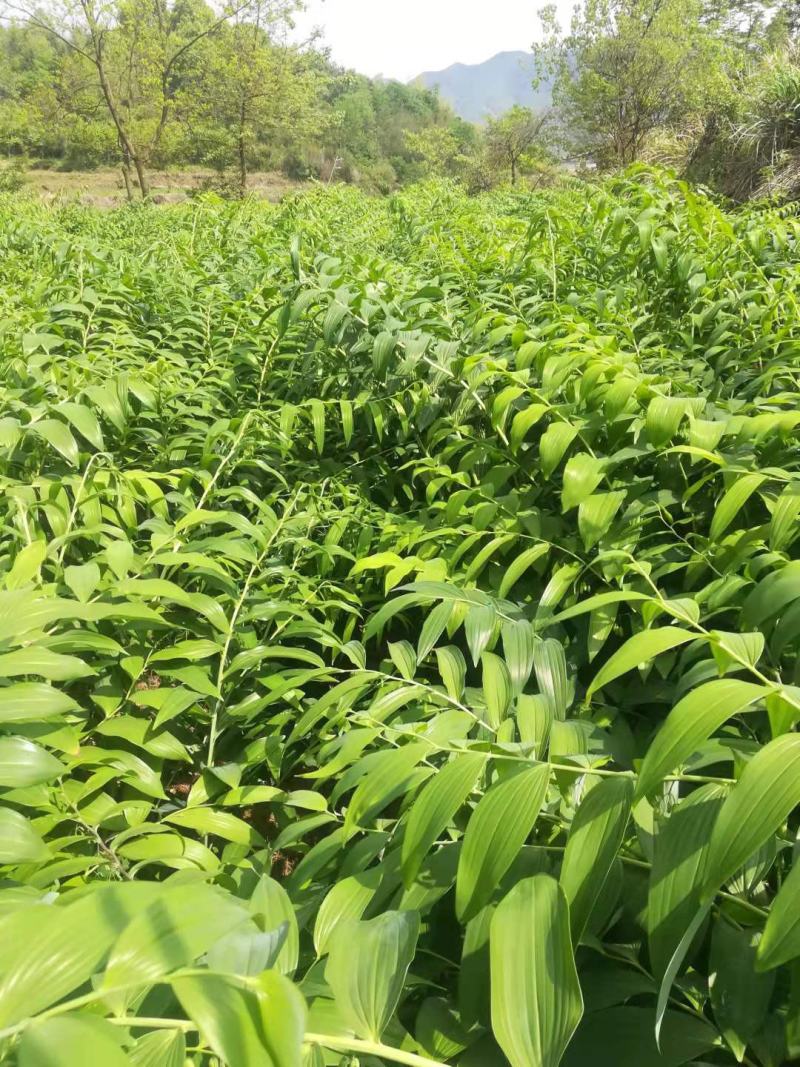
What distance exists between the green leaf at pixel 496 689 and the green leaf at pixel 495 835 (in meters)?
0.31

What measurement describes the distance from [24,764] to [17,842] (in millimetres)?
92

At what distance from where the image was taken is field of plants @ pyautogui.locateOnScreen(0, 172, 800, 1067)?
583 mm

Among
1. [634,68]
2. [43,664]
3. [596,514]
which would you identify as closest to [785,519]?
[596,514]

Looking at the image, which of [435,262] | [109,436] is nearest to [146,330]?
[109,436]

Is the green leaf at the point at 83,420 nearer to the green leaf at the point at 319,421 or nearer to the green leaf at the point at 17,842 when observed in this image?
the green leaf at the point at 319,421

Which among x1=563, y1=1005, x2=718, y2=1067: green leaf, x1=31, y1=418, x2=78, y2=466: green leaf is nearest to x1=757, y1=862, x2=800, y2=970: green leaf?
x1=563, y1=1005, x2=718, y2=1067: green leaf

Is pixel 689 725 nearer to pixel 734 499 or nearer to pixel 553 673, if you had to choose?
pixel 553 673

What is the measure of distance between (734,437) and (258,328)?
217cm

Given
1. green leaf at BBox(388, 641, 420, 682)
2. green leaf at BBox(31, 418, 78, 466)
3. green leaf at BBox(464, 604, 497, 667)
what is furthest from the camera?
green leaf at BBox(31, 418, 78, 466)

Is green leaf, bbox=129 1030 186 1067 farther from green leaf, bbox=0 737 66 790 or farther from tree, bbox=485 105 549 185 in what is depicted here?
tree, bbox=485 105 549 185

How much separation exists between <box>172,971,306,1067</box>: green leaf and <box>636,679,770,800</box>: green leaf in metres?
0.38

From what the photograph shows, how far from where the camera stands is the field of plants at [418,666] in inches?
23.0

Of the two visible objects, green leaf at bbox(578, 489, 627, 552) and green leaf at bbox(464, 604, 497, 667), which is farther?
green leaf at bbox(578, 489, 627, 552)

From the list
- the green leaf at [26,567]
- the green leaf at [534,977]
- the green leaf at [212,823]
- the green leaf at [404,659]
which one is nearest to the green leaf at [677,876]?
the green leaf at [534,977]
